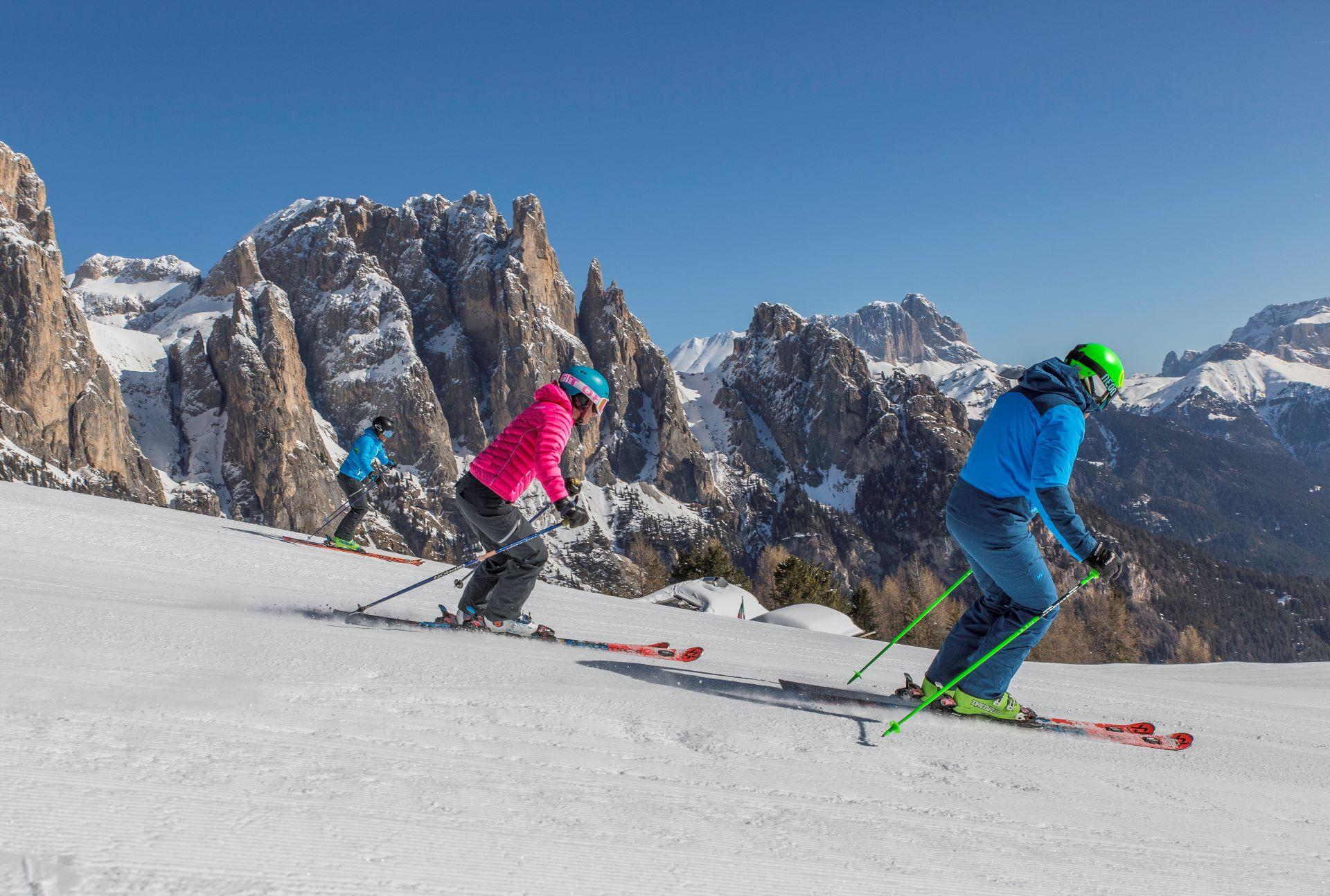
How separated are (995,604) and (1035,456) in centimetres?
110

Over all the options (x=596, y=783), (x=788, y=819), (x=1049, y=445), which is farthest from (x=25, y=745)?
(x=1049, y=445)

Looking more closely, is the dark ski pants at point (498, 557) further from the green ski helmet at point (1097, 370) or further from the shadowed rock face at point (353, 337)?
the shadowed rock face at point (353, 337)

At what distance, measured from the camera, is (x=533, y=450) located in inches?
251

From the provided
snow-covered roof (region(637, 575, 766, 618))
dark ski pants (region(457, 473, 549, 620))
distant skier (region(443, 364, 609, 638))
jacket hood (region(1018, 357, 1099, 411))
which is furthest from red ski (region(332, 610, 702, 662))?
snow-covered roof (region(637, 575, 766, 618))

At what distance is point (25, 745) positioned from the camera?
2654mm

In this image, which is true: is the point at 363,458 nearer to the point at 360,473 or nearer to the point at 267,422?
the point at 360,473

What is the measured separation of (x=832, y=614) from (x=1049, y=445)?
18.0 m

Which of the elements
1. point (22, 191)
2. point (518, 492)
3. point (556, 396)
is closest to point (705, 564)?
point (518, 492)

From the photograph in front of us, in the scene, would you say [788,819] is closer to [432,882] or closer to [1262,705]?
[432,882]

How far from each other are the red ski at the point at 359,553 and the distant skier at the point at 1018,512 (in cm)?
934

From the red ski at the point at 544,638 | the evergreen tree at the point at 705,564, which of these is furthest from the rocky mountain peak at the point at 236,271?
the red ski at the point at 544,638

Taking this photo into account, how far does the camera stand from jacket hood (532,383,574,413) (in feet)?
21.0

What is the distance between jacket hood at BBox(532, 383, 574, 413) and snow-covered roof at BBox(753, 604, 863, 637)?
47.7 feet

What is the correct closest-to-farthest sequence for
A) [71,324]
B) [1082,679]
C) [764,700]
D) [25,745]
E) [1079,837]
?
[25,745], [1079,837], [764,700], [1082,679], [71,324]
